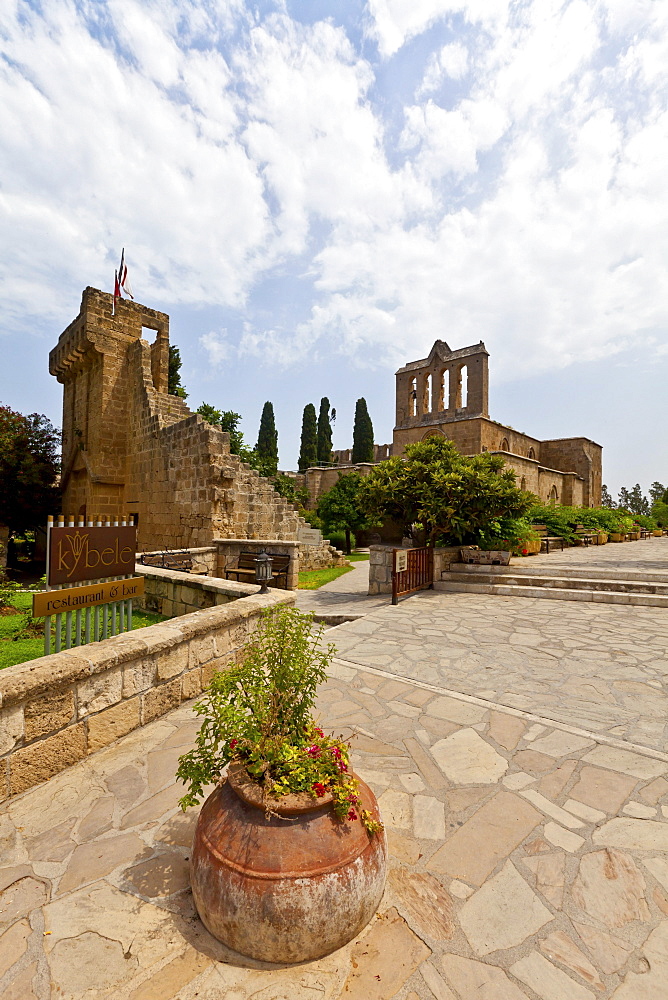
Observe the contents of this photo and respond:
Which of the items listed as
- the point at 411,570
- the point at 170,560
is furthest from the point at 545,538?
the point at 170,560

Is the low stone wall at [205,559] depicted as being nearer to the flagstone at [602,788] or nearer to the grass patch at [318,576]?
the grass patch at [318,576]

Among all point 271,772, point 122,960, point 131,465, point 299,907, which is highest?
point 131,465

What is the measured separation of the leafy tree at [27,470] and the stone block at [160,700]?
15.7 meters

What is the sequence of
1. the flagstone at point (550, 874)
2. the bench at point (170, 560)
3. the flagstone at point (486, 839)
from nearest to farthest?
the flagstone at point (550, 874), the flagstone at point (486, 839), the bench at point (170, 560)

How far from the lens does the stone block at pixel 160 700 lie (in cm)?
359

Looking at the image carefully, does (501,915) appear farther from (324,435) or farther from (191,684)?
(324,435)

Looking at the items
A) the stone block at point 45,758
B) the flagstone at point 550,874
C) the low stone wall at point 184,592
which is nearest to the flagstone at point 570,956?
the flagstone at point 550,874

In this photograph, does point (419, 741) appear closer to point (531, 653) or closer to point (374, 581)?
point (531, 653)

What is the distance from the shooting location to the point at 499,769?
117 inches

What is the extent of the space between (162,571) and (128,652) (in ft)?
11.7

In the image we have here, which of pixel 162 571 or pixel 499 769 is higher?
pixel 162 571

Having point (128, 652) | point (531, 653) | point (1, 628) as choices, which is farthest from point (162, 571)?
point (531, 653)

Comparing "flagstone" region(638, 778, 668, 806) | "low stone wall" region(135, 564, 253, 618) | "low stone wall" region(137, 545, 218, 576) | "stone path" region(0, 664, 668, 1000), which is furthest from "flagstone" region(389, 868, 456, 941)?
"low stone wall" region(137, 545, 218, 576)

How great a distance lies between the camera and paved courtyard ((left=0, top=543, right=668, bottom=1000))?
1642 millimetres
